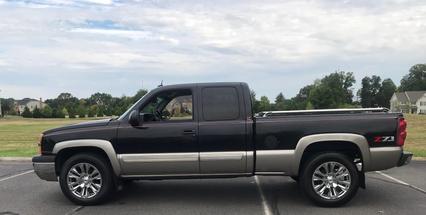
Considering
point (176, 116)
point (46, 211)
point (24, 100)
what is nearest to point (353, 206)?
point (176, 116)

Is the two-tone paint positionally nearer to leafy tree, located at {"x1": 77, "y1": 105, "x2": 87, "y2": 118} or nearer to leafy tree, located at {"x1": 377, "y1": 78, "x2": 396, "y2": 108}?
leafy tree, located at {"x1": 77, "y1": 105, "x2": 87, "y2": 118}

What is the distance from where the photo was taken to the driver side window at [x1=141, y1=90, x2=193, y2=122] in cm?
816

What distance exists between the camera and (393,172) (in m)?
10.9

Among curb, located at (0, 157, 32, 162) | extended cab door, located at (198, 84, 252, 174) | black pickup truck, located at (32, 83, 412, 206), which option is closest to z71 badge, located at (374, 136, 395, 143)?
black pickup truck, located at (32, 83, 412, 206)

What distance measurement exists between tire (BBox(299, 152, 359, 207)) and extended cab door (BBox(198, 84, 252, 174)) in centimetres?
92

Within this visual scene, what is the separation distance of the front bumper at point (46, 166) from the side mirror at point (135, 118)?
1382mm

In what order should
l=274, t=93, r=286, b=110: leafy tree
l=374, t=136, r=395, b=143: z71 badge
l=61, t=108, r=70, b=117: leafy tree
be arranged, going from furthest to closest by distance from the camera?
l=61, t=108, r=70, b=117: leafy tree
l=274, t=93, r=286, b=110: leafy tree
l=374, t=136, r=395, b=143: z71 badge

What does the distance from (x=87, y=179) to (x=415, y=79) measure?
6392 inches

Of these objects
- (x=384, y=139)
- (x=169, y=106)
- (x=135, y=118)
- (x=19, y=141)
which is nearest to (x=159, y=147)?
(x=135, y=118)

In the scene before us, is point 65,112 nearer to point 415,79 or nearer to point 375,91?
point 375,91

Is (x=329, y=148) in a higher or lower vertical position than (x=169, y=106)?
lower

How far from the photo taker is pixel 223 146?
7793mm

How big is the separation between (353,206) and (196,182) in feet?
10.7

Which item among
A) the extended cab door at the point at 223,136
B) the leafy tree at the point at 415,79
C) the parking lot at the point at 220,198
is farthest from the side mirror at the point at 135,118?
the leafy tree at the point at 415,79
